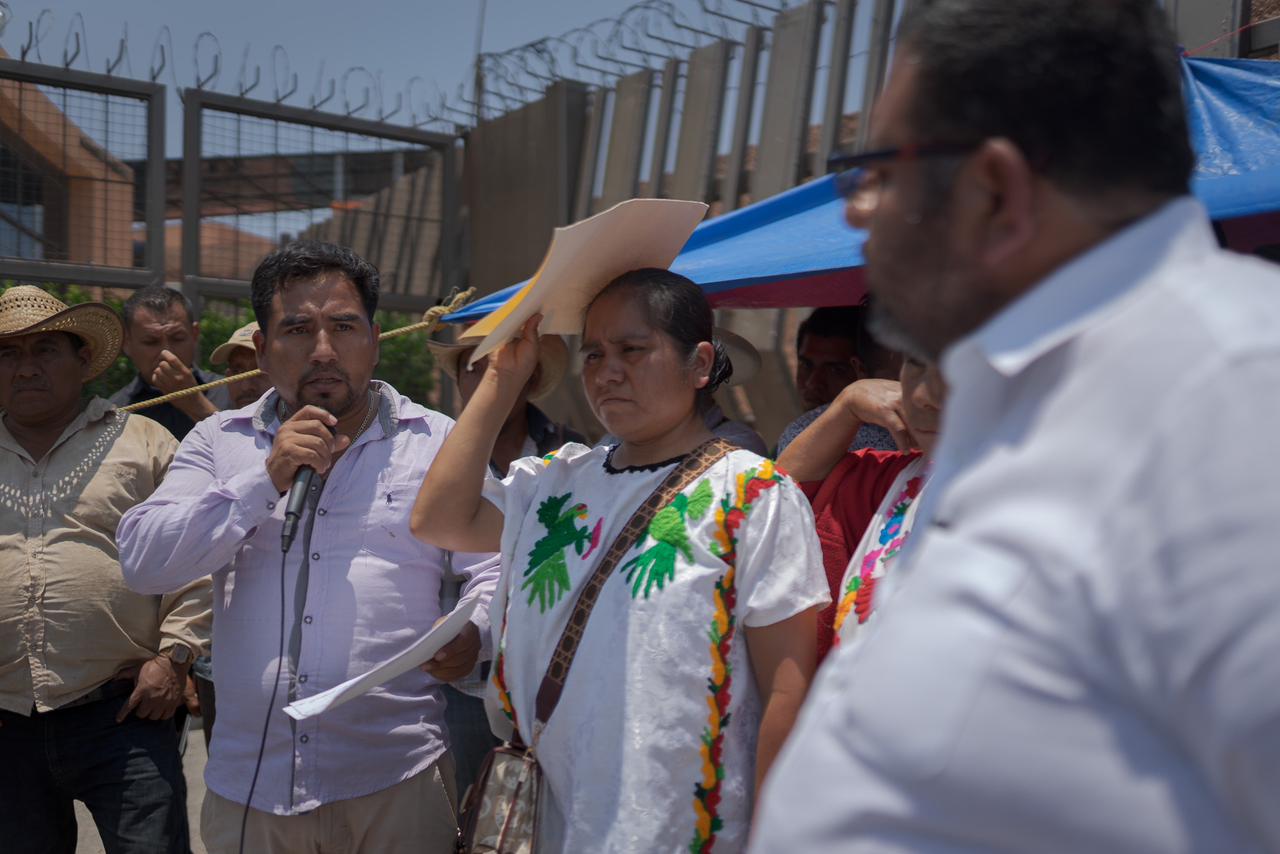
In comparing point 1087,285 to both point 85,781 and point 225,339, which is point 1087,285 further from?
point 225,339

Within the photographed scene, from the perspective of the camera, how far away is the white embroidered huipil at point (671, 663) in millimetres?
2053

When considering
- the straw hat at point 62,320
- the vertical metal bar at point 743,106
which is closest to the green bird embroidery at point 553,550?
the straw hat at point 62,320

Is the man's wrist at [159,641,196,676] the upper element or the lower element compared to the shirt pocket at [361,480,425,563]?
lower

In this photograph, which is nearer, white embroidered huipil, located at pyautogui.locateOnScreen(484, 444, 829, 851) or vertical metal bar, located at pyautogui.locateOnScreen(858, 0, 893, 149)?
white embroidered huipil, located at pyautogui.locateOnScreen(484, 444, 829, 851)

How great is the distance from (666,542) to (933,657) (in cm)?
133

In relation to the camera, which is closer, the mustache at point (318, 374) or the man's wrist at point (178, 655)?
the mustache at point (318, 374)

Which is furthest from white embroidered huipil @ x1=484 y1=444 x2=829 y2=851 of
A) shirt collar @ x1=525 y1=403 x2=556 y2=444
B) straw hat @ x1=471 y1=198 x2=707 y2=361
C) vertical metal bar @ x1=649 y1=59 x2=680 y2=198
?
vertical metal bar @ x1=649 y1=59 x2=680 y2=198

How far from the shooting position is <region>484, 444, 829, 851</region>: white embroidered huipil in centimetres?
205

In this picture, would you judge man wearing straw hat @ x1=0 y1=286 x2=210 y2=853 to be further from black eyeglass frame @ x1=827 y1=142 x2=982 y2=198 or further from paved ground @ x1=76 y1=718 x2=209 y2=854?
black eyeglass frame @ x1=827 y1=142 x2=982 y2=198

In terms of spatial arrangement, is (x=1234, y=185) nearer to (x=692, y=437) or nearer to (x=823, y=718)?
(x=692, y=437)

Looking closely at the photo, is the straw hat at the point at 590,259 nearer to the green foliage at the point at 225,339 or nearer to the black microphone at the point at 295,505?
the black microphone at the point at 295,505

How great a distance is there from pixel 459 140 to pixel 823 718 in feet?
29.9

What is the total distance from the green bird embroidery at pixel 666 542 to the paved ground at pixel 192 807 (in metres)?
2.66

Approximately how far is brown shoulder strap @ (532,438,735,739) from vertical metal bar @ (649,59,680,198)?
216 inches
